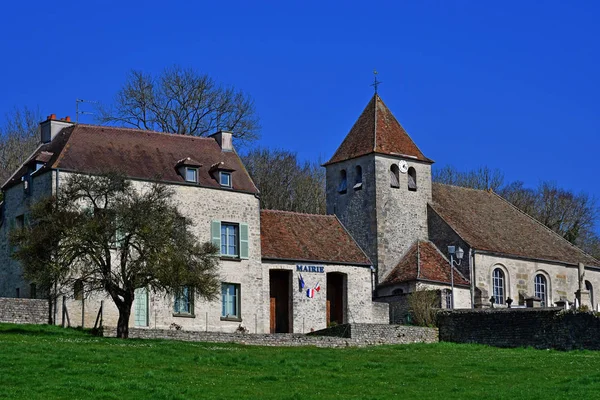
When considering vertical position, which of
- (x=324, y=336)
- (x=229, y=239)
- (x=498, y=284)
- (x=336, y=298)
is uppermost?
(x=229, y=239)

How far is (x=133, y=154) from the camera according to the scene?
44.4m

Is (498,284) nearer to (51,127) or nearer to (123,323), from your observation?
(51,127)

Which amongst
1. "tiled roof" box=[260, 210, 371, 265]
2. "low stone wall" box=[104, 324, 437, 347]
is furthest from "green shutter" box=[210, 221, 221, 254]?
"low stone wall" box=[104, 324, 437, 347]

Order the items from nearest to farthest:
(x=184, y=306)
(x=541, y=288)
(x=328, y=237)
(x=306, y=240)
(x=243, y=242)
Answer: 1. (x=184, y=306)
2. (x=243, y=242)
3. (x=306, y=240)
4. (x=328, y=237)
5. (x=541, y=288)

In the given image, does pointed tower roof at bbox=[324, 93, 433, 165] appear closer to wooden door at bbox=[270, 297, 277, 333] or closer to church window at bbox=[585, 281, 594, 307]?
wooden door at bbox=[270, 297, 277, 333]

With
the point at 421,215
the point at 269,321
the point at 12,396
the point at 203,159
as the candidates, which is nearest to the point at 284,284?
the point at 269,321

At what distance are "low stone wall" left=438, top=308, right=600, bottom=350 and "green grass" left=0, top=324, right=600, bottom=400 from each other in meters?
5.67

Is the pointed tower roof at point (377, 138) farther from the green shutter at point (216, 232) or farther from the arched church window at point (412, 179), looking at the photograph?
the green shutter at point (216, 232)

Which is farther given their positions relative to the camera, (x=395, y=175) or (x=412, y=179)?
(x=412, y=179)

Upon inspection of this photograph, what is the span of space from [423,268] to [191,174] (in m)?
12.5

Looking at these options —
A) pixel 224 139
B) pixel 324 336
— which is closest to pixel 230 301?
pixel 324 336

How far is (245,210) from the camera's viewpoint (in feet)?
149

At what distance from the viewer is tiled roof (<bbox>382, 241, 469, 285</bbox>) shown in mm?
49969

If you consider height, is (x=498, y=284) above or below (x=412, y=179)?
below
